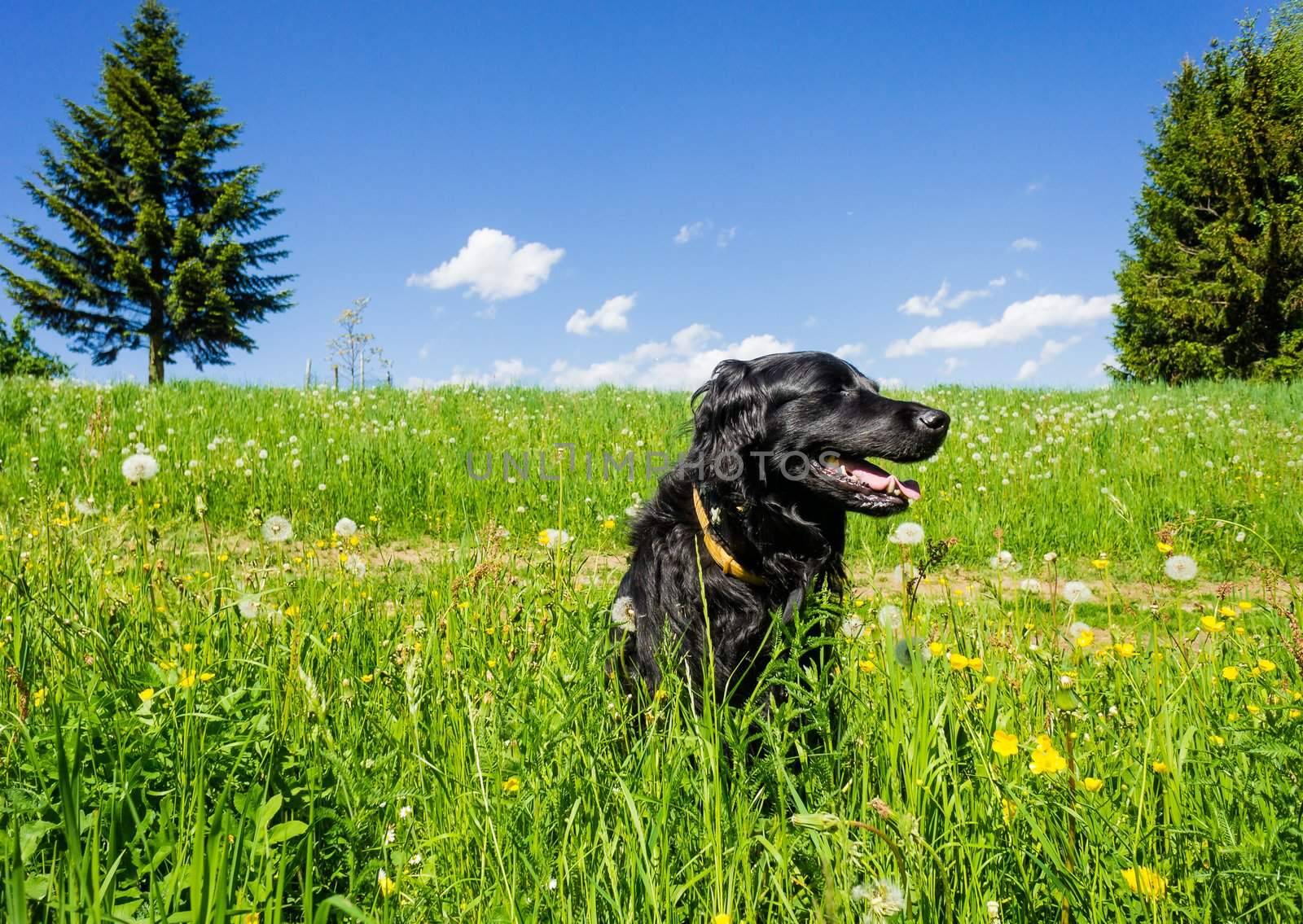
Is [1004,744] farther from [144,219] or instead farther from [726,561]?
[144,219]

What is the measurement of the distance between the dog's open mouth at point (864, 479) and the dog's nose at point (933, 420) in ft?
0.90

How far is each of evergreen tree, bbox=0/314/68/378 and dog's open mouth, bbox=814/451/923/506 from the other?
52100mm

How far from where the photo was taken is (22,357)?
139 ft

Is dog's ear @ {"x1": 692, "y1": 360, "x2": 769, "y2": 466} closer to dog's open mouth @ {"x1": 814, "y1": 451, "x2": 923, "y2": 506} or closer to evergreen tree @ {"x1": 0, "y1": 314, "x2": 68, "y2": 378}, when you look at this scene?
dog's open mouth @ {"x1": 814, "y1": 451, "x2": 923, "y2": 506}

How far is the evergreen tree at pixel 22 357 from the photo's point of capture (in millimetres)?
41500

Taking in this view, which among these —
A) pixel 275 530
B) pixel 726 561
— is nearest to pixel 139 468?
pixel 275 530

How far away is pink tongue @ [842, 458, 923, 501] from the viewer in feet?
9.75

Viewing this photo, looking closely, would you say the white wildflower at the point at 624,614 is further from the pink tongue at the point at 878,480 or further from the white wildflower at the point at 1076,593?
the pink tongue at the point at 878,480

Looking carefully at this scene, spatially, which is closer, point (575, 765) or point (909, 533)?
point (575, 765)

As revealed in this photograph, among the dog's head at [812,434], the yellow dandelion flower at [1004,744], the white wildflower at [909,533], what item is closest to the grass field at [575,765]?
the yellow dandelion flower at [1004,744]

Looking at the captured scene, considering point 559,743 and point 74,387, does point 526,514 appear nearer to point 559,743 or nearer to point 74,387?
point 559,743

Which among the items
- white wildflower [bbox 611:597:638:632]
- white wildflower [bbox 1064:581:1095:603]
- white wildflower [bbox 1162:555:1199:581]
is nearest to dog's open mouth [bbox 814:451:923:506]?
white wildflower [bbox 1064:581:1095:603]

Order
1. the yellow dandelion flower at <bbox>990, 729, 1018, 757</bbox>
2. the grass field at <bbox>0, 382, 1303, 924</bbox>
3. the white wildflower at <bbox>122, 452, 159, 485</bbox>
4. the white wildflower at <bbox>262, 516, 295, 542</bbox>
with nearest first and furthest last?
1. the yellow dandelion flower at <bbox>990, 729, 1018, 757</bbox>
2. the grass field at <bbox>0, 382, 1303, 924</bbox>
3. the white wildflower at <bbox>122, 452, 159, 485</bbox>
4. the white wildflower at <bbox>262, 516, 295, 542</bbox>

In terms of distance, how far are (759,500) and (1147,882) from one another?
1.93 metres
